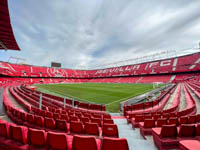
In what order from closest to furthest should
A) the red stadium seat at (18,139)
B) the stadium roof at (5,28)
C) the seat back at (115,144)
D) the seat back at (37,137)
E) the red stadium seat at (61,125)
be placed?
the seat back at (115,144), the seat back at (37,137), the red stadium seat at (18,139), the red stadium seat at (61,125), the stadium roof at (5,28)

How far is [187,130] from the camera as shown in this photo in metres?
2.66

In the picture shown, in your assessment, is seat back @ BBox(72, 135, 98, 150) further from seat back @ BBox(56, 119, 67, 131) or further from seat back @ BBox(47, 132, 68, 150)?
seat back @ BBox(56, 119, 67, 131)

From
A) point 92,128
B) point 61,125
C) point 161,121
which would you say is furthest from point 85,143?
point 161,121

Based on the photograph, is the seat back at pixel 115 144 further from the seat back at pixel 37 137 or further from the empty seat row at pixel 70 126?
the seat back at pixel 37 137

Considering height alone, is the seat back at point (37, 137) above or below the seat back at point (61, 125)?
above

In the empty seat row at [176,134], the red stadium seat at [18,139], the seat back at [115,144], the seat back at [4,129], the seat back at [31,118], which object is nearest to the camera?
the seat back at [115,144]

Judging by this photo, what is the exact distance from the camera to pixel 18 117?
4871mm

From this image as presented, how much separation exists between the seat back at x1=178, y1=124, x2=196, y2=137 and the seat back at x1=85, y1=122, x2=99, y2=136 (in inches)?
92.3

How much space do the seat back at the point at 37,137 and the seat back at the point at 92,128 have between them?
1.19 m

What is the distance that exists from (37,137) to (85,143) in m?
1.29

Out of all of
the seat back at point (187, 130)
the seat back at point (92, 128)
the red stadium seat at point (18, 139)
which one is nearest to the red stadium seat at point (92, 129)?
the seat back at point (92, 128)

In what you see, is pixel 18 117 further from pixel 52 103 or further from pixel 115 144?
pixel 115 144

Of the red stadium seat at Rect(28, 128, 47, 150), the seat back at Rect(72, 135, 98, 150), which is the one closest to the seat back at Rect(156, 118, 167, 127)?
the seat back at Rect(72, 135, 98, 150)

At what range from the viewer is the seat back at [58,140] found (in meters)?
2.12
